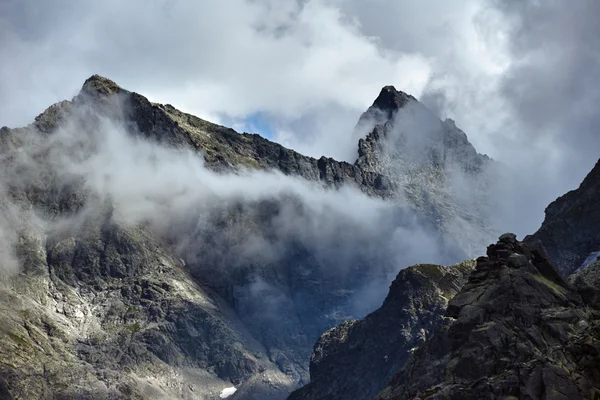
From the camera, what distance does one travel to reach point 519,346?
167375 millimetres

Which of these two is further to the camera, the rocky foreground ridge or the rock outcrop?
the rocky foreground ridge

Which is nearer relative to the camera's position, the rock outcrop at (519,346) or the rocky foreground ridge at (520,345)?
the rock outcrop at (519,346)

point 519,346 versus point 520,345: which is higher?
point 520,345

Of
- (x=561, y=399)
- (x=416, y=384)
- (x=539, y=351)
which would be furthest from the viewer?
(x=416, y=384)

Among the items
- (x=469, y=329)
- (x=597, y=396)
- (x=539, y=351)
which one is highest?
(x=469, y=329)

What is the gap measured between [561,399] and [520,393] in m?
7.63

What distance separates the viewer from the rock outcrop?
145125 millimetres

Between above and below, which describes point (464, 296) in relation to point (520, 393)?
above

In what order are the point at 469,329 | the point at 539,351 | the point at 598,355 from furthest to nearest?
the point at 469,329 → the point at 539,351 → the point at 598,355

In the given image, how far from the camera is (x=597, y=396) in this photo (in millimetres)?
141000

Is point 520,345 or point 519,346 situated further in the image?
point 520,345

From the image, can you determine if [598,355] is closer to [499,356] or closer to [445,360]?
[499,356]

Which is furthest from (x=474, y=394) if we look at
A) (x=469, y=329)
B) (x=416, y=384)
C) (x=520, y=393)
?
(x=416, y=384)

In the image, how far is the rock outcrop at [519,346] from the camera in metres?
145
